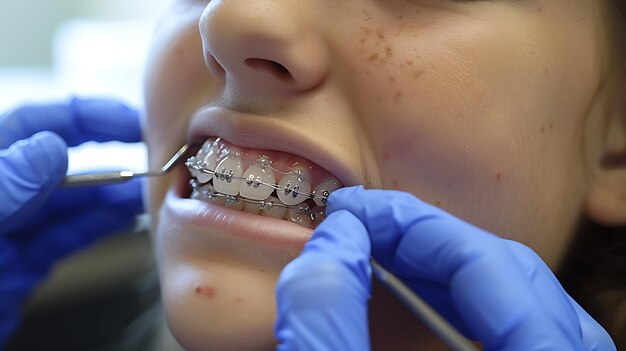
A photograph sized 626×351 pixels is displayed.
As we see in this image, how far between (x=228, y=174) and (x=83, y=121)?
0.57 metres

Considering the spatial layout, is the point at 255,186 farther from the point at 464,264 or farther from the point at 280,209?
the point at 464,264

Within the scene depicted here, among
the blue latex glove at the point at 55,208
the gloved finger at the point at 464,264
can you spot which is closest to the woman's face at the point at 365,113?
the gloved finger at the point at 464,264

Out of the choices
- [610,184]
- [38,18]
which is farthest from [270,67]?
[38,18]

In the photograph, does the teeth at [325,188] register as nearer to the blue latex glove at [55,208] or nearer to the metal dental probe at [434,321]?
the metal dental probe at [434,321]

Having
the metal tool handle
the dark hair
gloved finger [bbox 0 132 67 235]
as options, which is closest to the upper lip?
the metal tool handle

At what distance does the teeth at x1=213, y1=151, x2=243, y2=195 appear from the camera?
0.91 metres

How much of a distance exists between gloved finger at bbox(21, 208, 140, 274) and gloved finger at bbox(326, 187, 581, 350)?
0.81 meters

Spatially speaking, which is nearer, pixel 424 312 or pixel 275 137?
pixel 424 312

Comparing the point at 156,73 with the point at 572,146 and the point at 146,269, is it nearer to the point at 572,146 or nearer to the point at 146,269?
the point at 572,146

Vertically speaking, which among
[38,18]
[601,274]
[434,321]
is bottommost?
[38,18]

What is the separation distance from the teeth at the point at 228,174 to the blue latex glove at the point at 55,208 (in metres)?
0.32

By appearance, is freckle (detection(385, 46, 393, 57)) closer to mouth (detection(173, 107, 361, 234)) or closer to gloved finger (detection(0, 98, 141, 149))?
mouth (detection(173, 107, 361, 234))

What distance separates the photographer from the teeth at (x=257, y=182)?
0.89m

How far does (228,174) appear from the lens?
911mm
